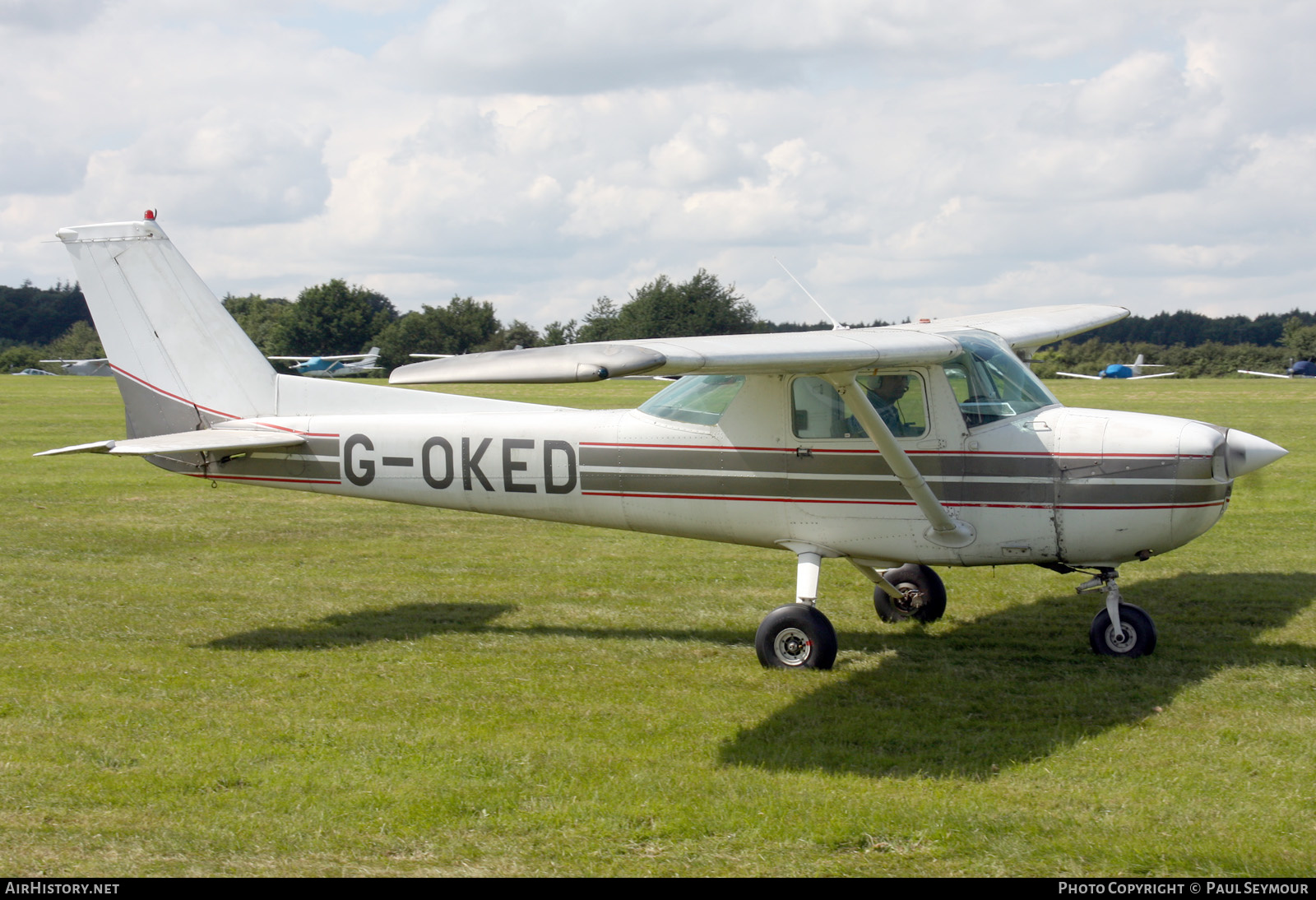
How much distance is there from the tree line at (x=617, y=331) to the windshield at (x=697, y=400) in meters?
31.2

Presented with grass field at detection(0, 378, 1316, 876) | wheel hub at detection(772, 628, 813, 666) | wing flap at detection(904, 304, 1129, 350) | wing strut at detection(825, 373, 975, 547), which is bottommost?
grass field at detection(0, 378, 1316, 876)

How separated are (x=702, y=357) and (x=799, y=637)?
2.62 meters

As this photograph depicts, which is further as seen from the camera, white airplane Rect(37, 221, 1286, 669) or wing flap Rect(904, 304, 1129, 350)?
wing flap Rect(904, 304, 1129, 350)

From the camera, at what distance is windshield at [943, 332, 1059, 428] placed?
7.47 meters

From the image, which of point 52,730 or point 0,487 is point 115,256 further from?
point 0,487

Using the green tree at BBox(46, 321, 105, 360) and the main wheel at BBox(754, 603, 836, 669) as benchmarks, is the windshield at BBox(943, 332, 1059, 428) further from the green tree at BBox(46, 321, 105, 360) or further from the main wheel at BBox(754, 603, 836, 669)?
the green tree at BBox(46, 321, 105, 360)

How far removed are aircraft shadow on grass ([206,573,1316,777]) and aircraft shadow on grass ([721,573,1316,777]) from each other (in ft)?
0.04

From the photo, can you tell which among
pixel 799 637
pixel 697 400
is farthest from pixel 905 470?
pixel 697 400

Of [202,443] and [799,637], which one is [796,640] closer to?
[799,637]

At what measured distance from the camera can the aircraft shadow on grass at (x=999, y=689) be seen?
228 inches

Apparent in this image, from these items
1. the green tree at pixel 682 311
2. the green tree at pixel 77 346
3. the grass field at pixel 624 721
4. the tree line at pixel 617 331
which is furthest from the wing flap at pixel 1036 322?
the green tree at pixel 77 346

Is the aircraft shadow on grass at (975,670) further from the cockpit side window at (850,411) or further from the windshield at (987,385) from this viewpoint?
the windshield at (987,385)

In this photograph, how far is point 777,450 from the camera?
7684 mm

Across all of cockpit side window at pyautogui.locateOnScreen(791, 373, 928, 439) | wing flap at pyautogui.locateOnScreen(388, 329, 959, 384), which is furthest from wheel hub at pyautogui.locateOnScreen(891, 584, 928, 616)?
wing flap at pyautogui.locateOnScreen(388, 329, 959, 384)
